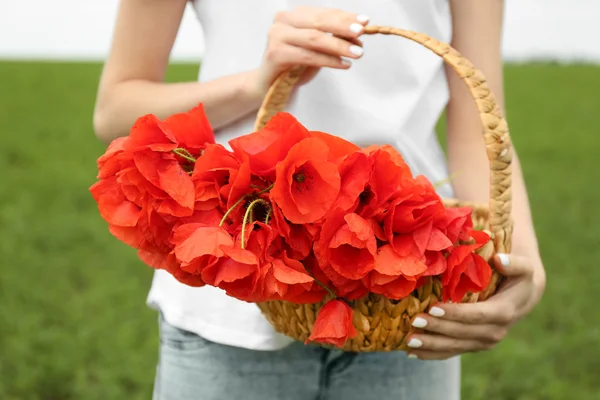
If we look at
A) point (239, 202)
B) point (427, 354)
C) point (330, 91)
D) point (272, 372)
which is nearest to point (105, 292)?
point (272, 372)

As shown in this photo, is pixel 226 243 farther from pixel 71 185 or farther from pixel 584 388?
pixel 71 185

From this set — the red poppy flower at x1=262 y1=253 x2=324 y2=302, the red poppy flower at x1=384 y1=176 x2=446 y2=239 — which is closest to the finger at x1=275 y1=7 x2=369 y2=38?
the red poppy flower at x1=384 y1=176 x2=446 y2=239

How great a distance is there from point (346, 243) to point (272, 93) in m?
0.31

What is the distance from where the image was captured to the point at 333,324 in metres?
0.97

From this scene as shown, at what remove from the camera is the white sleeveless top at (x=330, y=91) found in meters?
1.29

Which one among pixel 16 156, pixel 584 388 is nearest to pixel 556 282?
pixel 584 388

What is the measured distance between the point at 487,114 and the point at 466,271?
224 mm

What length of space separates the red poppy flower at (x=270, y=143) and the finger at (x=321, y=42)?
17cm

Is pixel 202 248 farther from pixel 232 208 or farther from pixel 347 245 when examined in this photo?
pixel 347 245

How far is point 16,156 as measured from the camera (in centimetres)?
704

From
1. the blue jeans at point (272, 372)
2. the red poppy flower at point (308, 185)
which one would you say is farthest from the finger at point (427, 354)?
the red poppy flower at point (308, 185)

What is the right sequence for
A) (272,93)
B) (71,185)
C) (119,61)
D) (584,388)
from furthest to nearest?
(71,185) → (584,388) → (119,61) → (272,93)

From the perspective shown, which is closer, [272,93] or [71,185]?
[272,93]

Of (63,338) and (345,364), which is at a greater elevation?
(345,364)
